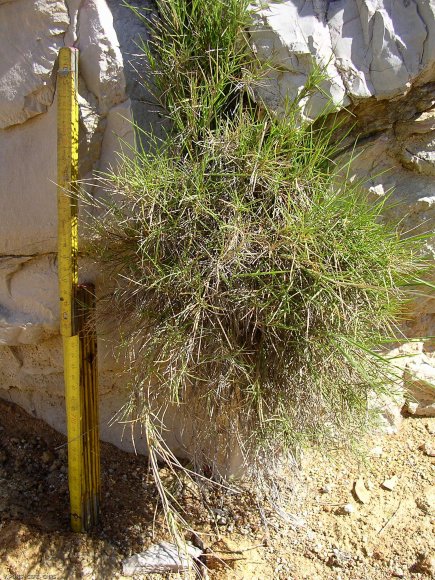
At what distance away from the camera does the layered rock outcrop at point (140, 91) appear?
179 cm

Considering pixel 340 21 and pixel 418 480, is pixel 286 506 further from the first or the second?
pixel 340 21

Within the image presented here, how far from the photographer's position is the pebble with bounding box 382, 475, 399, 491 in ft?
7.02

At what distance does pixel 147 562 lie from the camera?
6.24 feet

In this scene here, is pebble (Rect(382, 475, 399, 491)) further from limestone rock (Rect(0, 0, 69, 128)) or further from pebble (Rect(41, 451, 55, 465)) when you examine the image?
limestone rock (Rect(0, 0, 69, 128))

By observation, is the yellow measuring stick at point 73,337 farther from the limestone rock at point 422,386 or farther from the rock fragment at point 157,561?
the limestone rock at point 422,386

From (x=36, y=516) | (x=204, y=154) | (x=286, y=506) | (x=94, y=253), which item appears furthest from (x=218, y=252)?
(x=36, y=516)

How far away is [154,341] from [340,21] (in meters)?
1.10

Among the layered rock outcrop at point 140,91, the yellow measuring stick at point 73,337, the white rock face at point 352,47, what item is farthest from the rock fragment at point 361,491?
the white rock face at point 352,47

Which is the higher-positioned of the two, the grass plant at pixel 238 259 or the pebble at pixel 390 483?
the grass plant at pixel 238 259

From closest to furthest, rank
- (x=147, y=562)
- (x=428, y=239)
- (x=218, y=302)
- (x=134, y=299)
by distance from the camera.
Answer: (x=218, y=302) → (x=134, y=299) → (x=147, y=562) → (x=428, y=239)

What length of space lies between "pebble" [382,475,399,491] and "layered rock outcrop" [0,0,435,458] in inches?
20.7

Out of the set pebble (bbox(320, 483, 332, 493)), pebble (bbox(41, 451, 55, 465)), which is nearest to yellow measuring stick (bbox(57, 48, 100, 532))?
pebble (bbox(41, 451, 55, 465))

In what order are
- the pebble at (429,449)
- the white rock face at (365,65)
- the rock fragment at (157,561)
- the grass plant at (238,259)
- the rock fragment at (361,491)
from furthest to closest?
the pebble at (429,449), the rock fragment at (361,491), the rock fragment at (157,561), the white rock face at (365,65), the grass plant at (238,259)

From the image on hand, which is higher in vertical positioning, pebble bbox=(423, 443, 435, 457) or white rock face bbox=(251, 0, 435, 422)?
white rock face bbox=(251, 0, 435, 422)
